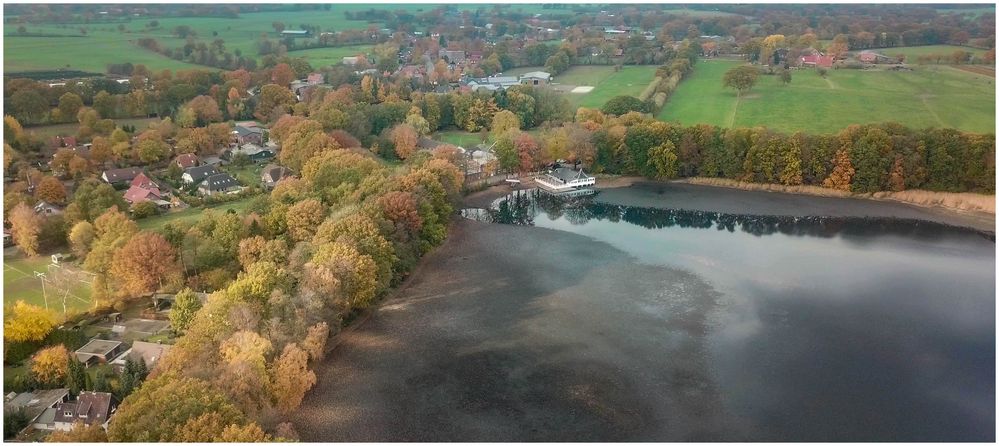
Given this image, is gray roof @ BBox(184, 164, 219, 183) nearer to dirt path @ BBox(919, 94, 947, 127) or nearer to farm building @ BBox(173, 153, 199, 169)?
farm building @ BBox(173, 153, 199, 169)

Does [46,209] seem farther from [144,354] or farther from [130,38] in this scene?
[130,38]

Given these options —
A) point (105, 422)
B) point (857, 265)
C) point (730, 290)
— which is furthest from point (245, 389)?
point (857, 265)

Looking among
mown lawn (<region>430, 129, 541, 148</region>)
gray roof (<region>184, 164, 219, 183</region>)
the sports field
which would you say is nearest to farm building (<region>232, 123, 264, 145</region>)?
gray roof (<region>184, 164, 219, 183</region>)

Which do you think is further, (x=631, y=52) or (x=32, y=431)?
(x=631, y=52)

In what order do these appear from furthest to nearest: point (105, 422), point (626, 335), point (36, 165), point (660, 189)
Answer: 1. point (36, 165)
2. point (660, 189)
3. point (626, 335)
4. point (105, 422)

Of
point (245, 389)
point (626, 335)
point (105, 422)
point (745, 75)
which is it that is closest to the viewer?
point (245, 389)

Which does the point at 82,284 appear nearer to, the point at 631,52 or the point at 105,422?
the point at 105,422

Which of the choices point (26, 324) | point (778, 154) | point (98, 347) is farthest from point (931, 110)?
point (26, 324)
